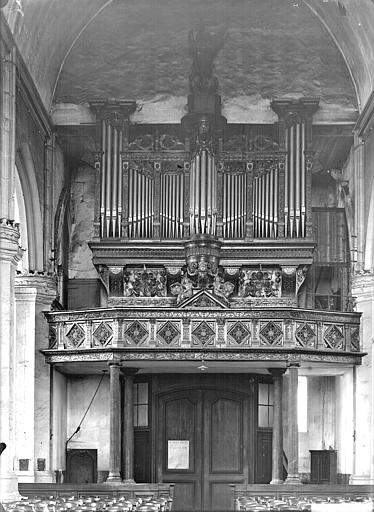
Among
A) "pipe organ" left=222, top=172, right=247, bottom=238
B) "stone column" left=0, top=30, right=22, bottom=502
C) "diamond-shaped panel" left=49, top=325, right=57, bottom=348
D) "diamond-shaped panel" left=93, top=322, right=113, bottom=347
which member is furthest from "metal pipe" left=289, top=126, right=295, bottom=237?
"stone column" left=0, top=30, right=22, bottom=502

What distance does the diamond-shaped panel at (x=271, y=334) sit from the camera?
29.7 metres

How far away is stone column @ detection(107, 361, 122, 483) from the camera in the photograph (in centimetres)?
2892

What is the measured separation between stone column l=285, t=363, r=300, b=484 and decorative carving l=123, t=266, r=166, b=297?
4.72 meters

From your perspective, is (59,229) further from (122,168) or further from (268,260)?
(268,260)

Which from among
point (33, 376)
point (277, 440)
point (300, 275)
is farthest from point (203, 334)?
point (33, 376)

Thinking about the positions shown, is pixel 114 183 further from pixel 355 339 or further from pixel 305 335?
pixel 355 339

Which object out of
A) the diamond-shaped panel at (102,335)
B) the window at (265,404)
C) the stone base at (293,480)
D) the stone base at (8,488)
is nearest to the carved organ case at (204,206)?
the diamond-shaped panel at (102,335)

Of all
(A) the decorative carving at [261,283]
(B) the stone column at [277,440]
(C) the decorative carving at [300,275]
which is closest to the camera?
(B) the stone column at [277,440]

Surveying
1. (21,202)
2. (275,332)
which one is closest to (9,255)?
(21,202)

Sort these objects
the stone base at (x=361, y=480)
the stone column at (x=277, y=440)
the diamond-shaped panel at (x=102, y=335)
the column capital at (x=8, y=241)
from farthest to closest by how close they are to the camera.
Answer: the stone base at (x=361, y=480)
the diamond-shaped panel at (x=102, y=335)
the stone column at (x=277, y=440)
the column capital at (x=8, y=241)

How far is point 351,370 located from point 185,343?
4883mm

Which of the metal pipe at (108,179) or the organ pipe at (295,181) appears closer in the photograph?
the organ pipe at (295,181)

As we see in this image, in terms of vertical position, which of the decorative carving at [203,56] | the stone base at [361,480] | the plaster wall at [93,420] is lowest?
the stone base at [361,480]

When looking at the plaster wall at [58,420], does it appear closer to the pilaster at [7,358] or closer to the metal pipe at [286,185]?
the pilaster at [7,358]
